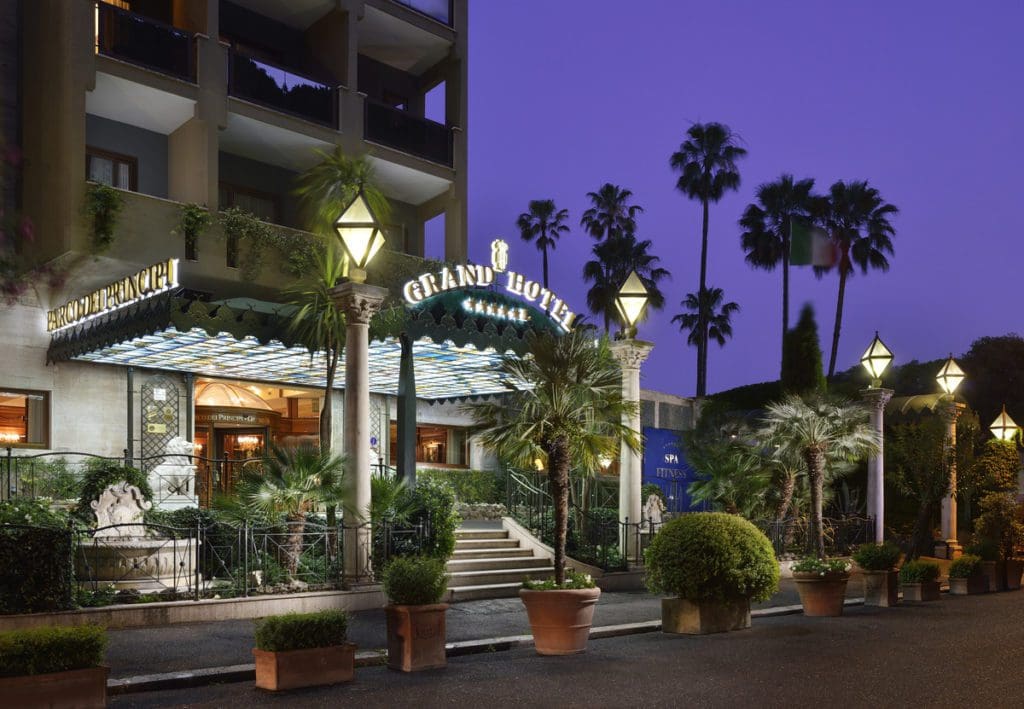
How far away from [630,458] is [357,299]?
20.6 ft

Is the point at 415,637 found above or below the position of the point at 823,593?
above

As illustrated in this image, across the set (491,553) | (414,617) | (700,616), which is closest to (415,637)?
(414,617)

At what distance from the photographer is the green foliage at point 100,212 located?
743 inches

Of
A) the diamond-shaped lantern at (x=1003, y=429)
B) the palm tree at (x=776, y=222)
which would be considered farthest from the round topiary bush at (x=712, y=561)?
the palm tree at (x=776, y=222)

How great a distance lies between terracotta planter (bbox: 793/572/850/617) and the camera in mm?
14859

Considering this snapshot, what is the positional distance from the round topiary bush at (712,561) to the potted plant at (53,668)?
6.74 m

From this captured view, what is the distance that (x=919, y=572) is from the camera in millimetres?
17312

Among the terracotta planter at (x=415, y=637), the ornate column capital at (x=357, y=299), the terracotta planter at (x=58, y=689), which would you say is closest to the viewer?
the terracotta planter at (x=58, y=689)

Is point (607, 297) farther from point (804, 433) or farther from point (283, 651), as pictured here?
point (283, 651)

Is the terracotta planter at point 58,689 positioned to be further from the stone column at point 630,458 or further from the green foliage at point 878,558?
the green foliage at point 878,558

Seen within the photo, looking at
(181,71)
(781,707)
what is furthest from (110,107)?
(781,707)

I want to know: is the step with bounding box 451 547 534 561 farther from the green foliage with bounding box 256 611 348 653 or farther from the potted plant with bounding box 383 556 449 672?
the green foliage with bounding box 256 611 348 653

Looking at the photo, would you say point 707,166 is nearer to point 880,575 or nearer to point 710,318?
point 710,318

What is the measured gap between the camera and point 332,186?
60.0 ft
